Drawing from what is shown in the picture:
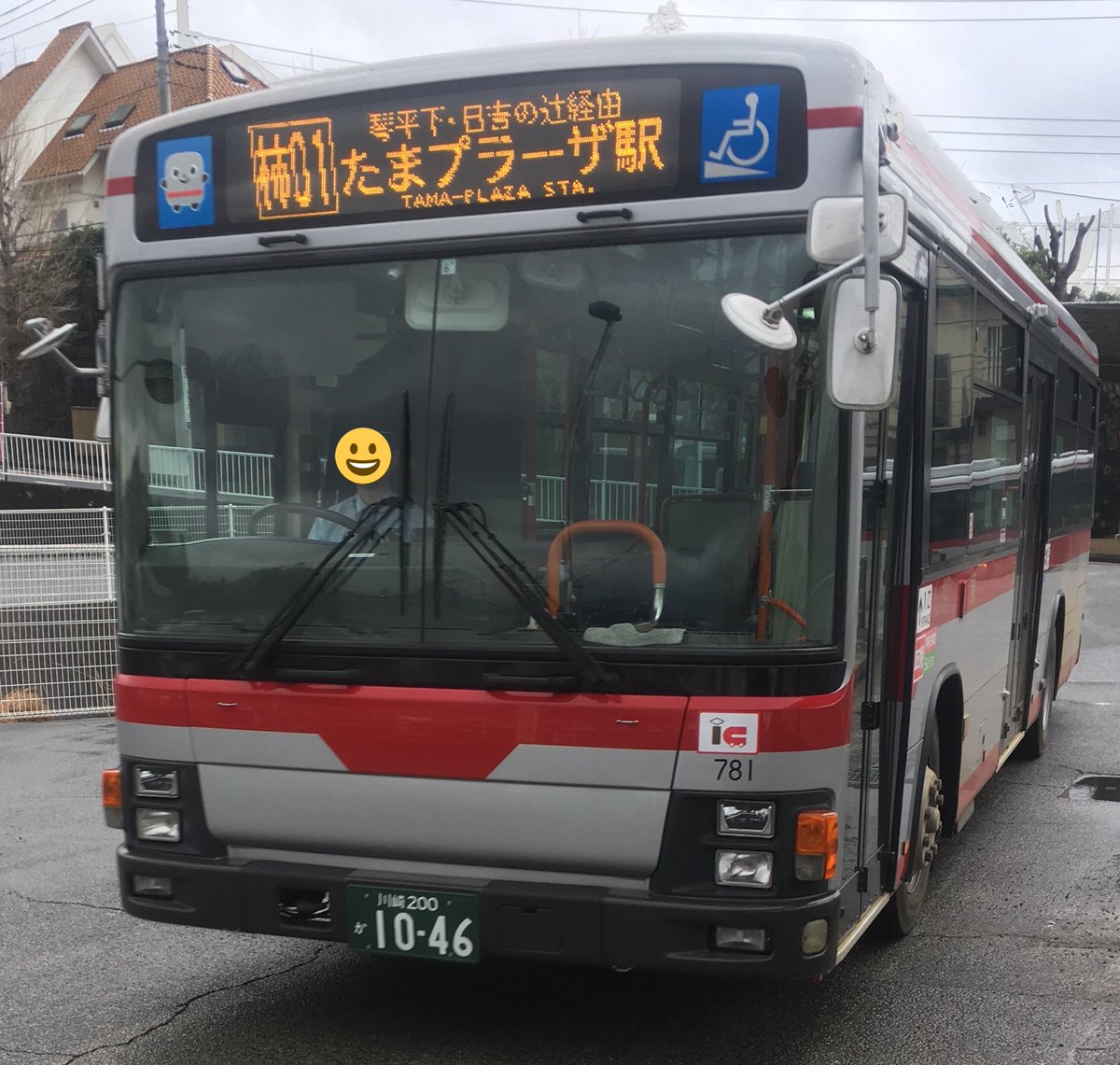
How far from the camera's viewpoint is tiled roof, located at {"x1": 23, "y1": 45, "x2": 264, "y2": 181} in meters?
39.5

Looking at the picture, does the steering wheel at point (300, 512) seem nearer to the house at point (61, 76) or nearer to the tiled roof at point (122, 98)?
the tiled roof at point (122, 98)

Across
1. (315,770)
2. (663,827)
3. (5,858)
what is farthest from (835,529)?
(5,858)

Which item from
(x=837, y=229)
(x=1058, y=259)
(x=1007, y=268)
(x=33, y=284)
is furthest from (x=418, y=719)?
(x=1058, y=259)

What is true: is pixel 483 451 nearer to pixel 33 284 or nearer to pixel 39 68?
pixel 33 284

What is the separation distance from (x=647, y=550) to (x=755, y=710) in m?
0.54

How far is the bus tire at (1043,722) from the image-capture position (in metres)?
9.16

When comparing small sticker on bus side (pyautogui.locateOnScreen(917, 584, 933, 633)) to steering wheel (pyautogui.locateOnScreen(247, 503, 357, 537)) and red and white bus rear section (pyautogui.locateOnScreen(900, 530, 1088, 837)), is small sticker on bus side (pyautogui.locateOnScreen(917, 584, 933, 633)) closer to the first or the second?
red and white bus rear section (pyautogui.locateOnScreen(900, 530, 1088, 837))

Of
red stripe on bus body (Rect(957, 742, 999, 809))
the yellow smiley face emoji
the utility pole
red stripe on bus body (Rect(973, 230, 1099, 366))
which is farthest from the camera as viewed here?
the utility pole

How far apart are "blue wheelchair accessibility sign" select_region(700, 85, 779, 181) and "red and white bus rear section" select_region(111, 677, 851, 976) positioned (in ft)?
4.94

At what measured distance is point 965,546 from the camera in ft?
18.3

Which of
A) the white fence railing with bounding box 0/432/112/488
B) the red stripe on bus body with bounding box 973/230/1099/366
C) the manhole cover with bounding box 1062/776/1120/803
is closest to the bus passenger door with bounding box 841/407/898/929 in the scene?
the red stripe on bus body with bounding box 973/230/1099/366

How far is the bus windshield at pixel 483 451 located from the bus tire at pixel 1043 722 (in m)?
5.94

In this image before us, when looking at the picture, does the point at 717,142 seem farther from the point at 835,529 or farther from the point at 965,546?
the point at 965,546

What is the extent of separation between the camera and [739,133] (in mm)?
3832
